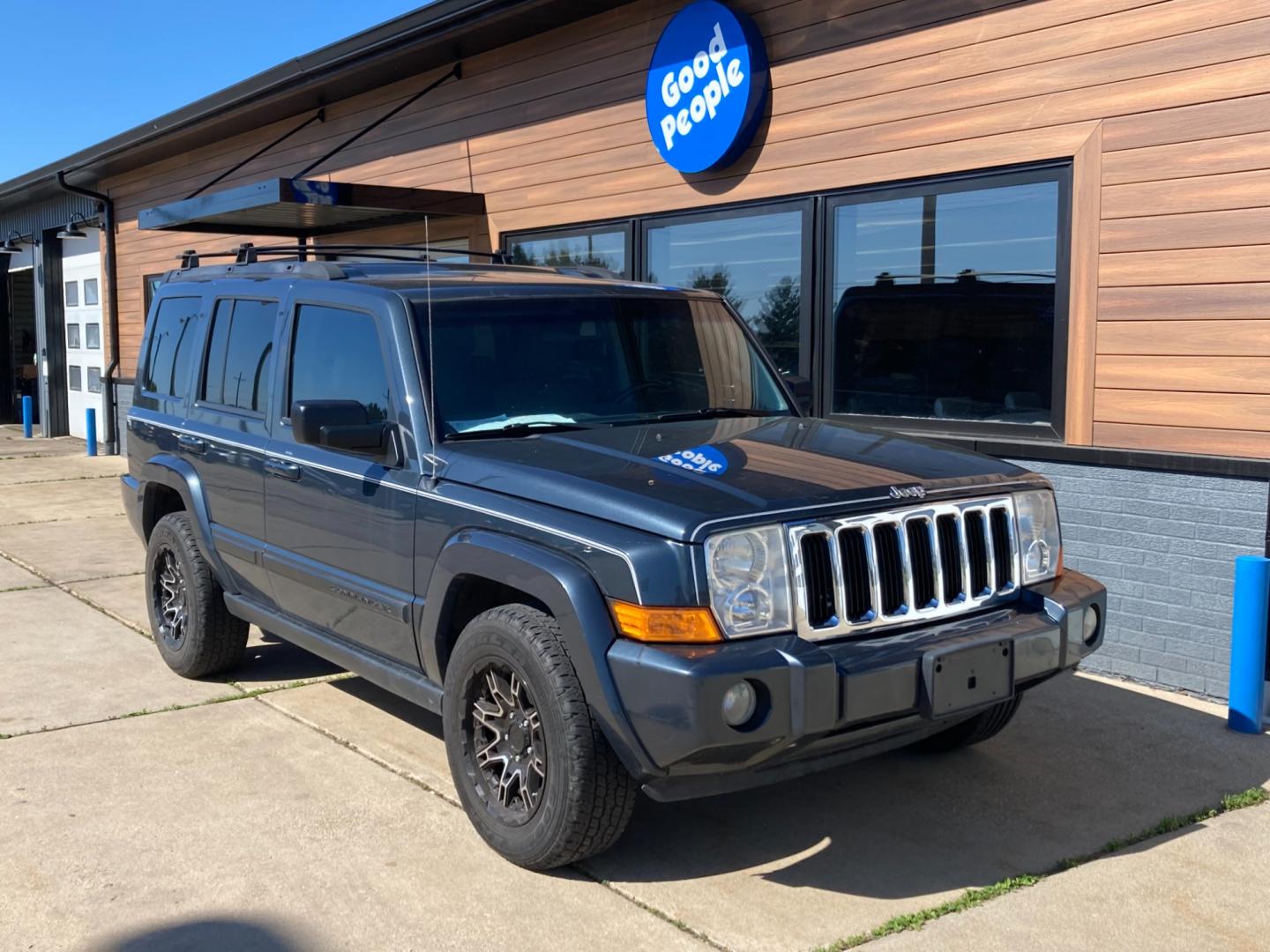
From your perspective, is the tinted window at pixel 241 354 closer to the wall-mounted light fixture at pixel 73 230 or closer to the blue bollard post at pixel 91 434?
the blue bollard post at pixel 91 434

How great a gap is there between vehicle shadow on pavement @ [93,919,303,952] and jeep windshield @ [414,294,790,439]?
1.73 m

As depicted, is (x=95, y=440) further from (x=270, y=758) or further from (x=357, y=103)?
(x=270, y=758)

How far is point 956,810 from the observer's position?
4.46 m

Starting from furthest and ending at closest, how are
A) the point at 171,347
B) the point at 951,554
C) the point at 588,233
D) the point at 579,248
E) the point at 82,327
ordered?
the point at 82,327 → the point at 579,248 → the point at 588,233 → the point at 171,347 → the point at 951,554

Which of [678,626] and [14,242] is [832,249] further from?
[14,242]

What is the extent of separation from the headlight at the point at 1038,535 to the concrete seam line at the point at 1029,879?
3.07 ft

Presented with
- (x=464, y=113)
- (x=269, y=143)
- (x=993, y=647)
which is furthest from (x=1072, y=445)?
(x=269, y=143)

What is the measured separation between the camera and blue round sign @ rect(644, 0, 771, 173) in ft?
26.4

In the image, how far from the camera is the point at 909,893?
3783 millimetres

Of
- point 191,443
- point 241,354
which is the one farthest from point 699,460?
point 191,443

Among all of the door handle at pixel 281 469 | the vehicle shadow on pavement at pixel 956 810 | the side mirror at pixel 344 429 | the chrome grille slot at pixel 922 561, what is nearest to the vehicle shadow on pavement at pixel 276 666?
the door handle at pixel 281 469

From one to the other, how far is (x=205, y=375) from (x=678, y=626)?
11.4ft

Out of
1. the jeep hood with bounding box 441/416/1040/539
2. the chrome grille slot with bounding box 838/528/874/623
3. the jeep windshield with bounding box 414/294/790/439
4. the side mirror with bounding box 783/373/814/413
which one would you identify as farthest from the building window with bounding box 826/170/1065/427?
the chrome grille slot with bounding box 838/528/874/623

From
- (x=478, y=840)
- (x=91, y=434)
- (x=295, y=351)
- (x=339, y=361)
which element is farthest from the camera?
(x=91, y=434)
